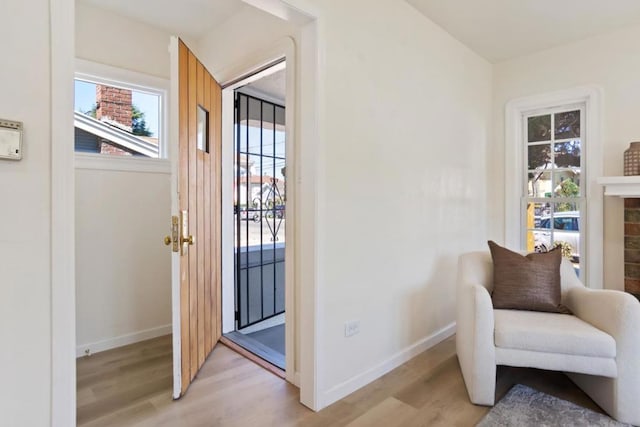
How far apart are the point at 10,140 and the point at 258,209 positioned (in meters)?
2.49

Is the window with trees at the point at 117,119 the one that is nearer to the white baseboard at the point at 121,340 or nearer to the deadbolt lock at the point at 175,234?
the deadbolt lock at the point at 175,234

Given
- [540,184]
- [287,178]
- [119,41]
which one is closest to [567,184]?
[540,184]

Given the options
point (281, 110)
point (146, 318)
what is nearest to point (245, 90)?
point (281, 110)

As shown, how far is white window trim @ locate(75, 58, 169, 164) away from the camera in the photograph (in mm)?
2619

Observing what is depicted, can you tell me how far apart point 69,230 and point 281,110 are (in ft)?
9.37

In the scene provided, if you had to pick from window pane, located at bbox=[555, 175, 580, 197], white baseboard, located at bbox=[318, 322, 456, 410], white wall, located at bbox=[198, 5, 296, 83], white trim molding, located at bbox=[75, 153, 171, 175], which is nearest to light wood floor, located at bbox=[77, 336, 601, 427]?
white baseboard, located at bbox=[318, 322, 456, 410]

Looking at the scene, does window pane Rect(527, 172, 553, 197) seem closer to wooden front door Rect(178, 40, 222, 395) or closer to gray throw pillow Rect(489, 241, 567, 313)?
gray throw pillow Rect(489, 241, 567, 313)

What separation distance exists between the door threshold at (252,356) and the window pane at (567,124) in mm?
3452

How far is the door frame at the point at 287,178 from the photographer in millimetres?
2240

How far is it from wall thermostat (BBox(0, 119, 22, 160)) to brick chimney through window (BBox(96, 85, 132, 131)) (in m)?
1.93

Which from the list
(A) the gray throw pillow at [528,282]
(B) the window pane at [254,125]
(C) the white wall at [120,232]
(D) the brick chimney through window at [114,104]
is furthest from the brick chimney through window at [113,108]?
(A) the gray throw pillow at [528,282]

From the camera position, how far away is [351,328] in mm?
2191

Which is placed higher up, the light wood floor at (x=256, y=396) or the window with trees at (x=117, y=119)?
the window with trees at (x=117, y=119)

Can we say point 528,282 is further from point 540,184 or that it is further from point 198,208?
point 198,208
